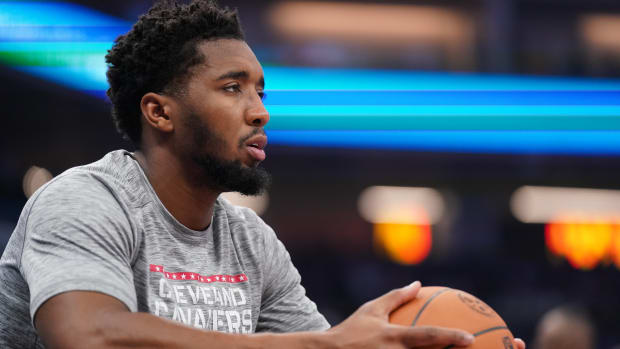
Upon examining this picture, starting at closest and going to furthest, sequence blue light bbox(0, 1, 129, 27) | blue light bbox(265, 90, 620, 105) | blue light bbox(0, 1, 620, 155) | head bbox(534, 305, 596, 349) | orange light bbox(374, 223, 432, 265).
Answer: head bbox(534, 305, 596, 349)
blue light bbox(0, 1, 129, 27)
blue light bbox(0, 1, 620, 155)
blue light bbox(265, 90, 620, 105)
orange light bbox(374, 223, 432, 265)

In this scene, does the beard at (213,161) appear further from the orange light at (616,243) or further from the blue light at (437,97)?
the orange light at (616,243)

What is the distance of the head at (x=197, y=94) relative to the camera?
2.00 m

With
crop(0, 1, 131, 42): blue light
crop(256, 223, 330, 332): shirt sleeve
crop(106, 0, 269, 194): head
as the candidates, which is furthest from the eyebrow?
crop(0, 1, 131, 42): blue light

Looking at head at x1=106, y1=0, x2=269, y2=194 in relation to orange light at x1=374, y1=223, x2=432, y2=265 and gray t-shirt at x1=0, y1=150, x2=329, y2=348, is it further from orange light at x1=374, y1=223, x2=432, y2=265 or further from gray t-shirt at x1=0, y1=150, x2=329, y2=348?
orange light at x1=374, y1=223, x2=432, y2=265

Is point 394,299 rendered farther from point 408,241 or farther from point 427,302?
point 408,241

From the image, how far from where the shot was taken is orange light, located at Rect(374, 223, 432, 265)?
37.1 feet

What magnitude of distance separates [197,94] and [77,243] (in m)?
0.61

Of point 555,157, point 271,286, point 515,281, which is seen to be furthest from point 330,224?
point 271,286

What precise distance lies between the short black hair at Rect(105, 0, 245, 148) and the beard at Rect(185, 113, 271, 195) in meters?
0.15

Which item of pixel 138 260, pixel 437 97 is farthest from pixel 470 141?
pixel 138 260

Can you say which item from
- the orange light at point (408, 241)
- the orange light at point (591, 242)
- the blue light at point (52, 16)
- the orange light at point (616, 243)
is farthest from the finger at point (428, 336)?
the orange light at point (408, 241)

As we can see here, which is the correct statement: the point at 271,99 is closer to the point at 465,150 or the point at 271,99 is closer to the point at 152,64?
the point at 465,150

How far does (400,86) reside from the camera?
7.85 metres

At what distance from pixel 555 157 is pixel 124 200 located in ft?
26.8
